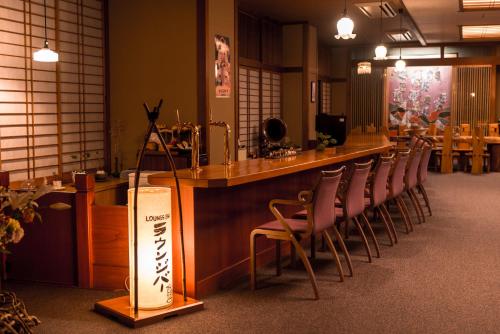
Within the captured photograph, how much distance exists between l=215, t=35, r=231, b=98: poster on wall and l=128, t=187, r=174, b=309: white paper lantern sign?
3534 millimetres

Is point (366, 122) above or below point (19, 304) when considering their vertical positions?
above

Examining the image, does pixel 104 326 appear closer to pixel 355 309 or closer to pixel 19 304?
pixel 19 304

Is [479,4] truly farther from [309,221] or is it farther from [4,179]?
[4,179]

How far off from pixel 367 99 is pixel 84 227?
1221 cm

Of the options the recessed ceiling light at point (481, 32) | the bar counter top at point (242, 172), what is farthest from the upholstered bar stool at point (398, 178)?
the recessed ceiling light at point (481, 32)

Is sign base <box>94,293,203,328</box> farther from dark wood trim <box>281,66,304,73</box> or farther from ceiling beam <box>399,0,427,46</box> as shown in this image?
dark wood trim <box>281,66,304,73</box>

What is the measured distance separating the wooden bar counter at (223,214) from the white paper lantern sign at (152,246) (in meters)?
0.28

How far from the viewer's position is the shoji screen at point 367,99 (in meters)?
15.4

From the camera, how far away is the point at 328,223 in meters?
4.25

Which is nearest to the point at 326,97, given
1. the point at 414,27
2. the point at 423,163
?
the point at 414,27

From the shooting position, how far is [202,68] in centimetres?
663

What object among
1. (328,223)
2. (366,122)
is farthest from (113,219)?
(366,122)

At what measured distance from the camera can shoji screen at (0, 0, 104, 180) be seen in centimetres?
540

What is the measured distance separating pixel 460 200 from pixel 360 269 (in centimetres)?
417
